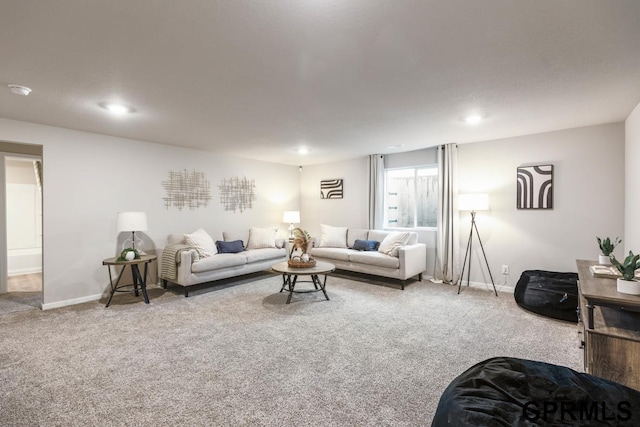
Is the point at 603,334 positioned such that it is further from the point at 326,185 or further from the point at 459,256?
the point at 326,185

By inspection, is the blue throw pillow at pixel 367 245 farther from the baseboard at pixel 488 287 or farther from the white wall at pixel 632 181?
the white wall at pixel 632 181

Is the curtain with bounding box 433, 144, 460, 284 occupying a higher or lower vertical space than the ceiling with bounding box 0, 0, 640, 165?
lower

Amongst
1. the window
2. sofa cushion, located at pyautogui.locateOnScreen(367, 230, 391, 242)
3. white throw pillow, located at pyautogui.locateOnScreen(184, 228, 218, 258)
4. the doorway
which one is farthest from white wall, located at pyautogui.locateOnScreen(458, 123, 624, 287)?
the doorway

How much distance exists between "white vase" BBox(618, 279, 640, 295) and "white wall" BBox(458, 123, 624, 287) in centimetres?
242

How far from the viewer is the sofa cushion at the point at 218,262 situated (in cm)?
438

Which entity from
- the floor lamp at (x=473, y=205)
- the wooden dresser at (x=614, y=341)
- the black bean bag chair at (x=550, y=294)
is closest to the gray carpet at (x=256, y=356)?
the black bean bag chair at (x=550, y=294)

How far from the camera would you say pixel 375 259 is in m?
4.89

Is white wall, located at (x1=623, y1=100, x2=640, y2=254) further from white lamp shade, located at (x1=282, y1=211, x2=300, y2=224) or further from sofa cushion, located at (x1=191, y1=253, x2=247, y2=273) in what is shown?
white lamp shade, located at (x1=282, y1=211, x2=300, y2=224)

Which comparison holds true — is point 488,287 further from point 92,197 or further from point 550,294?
point 92,197

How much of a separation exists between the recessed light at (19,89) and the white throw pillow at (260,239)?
3675mm

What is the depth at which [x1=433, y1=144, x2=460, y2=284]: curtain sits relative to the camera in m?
4.95

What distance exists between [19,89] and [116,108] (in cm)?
73

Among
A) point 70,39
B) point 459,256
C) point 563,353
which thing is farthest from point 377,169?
point 70,39

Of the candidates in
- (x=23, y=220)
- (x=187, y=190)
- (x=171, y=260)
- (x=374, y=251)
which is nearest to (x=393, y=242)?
(x=374, y=251)
